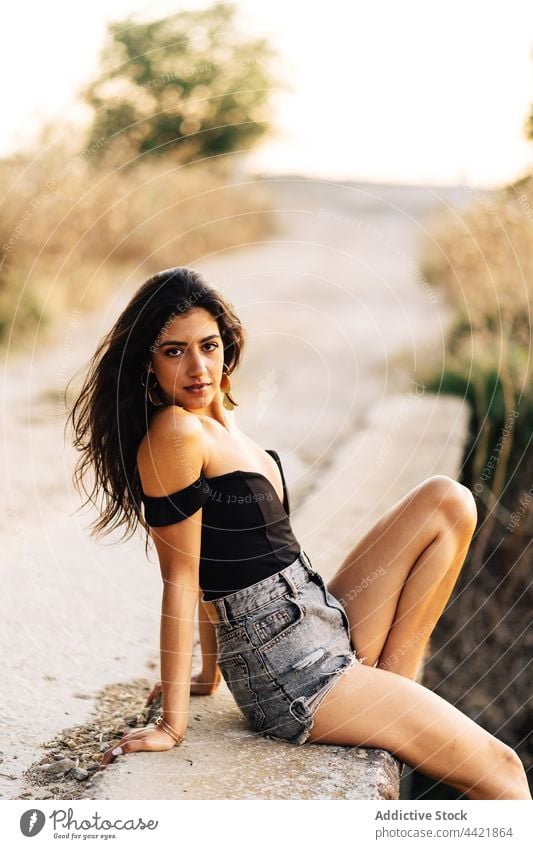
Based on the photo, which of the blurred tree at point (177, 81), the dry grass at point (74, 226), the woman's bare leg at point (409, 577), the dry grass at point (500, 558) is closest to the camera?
the woman's bare leg at point (409, 577)

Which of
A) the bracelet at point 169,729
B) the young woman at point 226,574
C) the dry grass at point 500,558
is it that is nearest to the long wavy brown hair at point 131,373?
the young woman at point 226,574

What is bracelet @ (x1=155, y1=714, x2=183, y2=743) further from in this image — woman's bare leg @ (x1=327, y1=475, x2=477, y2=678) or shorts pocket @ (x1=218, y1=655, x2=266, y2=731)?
woman's bare leg @ (x1=327, y1=475, x2=477, y2=678)

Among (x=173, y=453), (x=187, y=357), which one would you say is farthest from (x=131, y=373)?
(x=173, y=453)

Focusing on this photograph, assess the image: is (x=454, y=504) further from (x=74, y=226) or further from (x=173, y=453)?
(x=74, y=226)

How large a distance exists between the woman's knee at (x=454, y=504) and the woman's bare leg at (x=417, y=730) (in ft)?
1.31

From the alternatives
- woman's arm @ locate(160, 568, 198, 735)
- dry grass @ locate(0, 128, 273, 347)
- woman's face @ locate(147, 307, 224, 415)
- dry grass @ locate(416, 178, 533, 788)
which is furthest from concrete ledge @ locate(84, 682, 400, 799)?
dry grass @ locate(0, 128, 273, 347)

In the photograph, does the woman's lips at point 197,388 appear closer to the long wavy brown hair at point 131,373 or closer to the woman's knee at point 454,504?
the long wavy brown hair at point 131,373

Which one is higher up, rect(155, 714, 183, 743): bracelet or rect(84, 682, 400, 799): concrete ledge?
rect(155, 714, 183, 743): bracelet

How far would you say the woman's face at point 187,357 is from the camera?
6.49ft

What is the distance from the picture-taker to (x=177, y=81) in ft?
37.6

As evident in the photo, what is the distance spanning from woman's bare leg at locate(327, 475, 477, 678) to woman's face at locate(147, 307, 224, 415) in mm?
556

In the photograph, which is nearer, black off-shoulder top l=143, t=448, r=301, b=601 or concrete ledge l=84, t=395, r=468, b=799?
concrete ledge l=84, t=395, r=468, b=799

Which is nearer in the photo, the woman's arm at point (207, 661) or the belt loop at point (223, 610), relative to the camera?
the belt loop at point (223, 610)

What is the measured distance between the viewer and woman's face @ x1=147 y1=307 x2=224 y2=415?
6.49 feet
